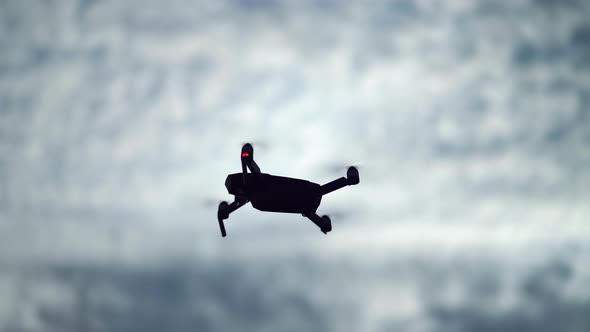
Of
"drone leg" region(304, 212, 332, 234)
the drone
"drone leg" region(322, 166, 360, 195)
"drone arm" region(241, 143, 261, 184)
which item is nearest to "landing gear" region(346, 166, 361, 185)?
"drone leg" region(322, 166, 360, 195)

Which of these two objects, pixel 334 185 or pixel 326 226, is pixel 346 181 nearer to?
pixel 334 185

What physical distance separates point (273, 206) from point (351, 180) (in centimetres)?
694

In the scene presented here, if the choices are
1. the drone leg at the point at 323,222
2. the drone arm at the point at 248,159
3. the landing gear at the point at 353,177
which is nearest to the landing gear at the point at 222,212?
the drone arm at the point at 248,159

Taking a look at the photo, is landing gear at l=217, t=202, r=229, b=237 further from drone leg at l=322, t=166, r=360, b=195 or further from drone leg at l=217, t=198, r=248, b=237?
drone leg at l=322, t=166, r=360, b=195

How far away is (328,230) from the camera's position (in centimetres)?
4016

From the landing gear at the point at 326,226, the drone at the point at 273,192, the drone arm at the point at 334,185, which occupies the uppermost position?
the drone arm at the point at 334,185

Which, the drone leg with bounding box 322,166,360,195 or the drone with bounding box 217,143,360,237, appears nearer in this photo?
the drone with bounding box 217,143,360,237

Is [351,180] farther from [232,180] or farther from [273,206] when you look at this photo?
[232,180]

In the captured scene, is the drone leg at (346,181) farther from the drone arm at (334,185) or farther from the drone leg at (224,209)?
the drone leg at (224,209)

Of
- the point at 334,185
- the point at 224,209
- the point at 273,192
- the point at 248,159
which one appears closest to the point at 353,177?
the point at 334,185

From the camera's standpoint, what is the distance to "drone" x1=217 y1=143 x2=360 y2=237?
127 ft

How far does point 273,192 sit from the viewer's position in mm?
39125

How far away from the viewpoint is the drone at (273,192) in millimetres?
38703

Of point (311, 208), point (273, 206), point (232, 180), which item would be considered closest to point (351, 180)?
point (311, 208)
